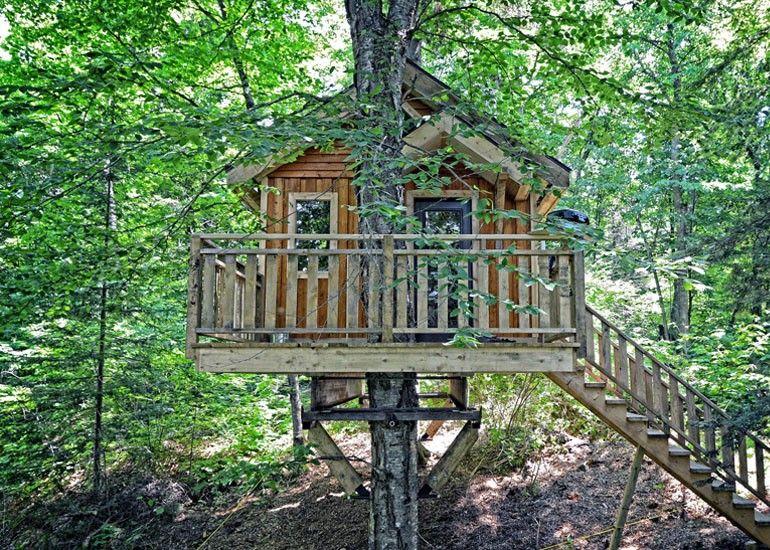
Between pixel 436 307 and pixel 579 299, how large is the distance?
217 cm

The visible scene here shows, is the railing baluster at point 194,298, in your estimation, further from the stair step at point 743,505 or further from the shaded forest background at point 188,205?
the stair step at point 743,505

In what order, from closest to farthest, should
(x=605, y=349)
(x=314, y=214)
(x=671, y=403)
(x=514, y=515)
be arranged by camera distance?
(x=671, y=403) < (x=605, y=349) < (x=514, y=515) < (x=314, y=214)

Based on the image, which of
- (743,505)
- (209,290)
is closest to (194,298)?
(209,290)

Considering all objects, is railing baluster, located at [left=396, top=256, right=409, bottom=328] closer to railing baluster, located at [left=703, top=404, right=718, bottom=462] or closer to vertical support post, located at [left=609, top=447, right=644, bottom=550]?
vertical support post, located at [left=609, top=447, right=644, bottom=550]

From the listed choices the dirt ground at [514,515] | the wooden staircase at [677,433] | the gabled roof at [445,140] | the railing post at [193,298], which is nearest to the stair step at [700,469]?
the wooden staircase at [677,433]

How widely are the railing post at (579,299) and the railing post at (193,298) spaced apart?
3.91 m

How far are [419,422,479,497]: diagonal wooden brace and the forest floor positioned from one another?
1779mm

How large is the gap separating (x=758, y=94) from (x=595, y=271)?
921 centimetres

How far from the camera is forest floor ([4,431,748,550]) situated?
27.9 ft

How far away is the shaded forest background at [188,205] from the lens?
19.2ft

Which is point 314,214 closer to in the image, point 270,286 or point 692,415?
point 270,286

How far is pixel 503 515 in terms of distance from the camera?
9305 millimetres

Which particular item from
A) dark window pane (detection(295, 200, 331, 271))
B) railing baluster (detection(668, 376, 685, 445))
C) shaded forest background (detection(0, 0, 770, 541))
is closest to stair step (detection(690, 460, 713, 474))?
railing baluster (detection(668, 376, 685, 445))

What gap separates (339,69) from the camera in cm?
1900
